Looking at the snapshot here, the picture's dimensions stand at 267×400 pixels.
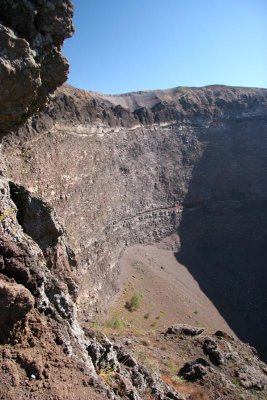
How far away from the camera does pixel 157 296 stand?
126 ft

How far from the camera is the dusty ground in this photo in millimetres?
33156

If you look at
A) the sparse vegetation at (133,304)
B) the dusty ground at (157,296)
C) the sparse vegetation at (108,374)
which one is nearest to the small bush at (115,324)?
the dusty ground at (157,296)

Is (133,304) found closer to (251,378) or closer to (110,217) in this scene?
(110,217)

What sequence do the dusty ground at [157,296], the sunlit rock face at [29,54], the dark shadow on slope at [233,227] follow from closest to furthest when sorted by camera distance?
the sunlit rock face at [29,54] < the dusty ground at [157,296] < the dark shadow on slope at [233,227]

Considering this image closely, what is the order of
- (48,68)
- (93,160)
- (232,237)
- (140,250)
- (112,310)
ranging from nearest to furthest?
(48,68)
(112,310)
(93,160)
(140,250)
(232,237)

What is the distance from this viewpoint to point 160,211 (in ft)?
171

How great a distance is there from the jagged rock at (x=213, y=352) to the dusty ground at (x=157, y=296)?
8.72 metres

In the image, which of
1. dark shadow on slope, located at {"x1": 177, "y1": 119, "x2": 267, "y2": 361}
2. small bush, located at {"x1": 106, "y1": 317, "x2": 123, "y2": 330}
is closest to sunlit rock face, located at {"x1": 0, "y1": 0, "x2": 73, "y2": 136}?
small bush, located at {"x1": 106, "y1": 317, "x2": 123, "y2": 330}

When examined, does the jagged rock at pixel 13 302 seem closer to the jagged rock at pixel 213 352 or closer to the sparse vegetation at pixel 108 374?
the sparse vegetation at pixel 108 374

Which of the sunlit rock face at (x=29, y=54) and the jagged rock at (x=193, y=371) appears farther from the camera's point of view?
the jagged rock at (x=193, y=371)

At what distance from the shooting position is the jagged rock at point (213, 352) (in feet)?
67.5

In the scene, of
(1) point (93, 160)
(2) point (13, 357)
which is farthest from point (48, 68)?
(1) point (93, 160)

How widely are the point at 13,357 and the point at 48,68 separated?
334 inches

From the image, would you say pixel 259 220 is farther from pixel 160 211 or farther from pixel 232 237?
pixel 160 211
